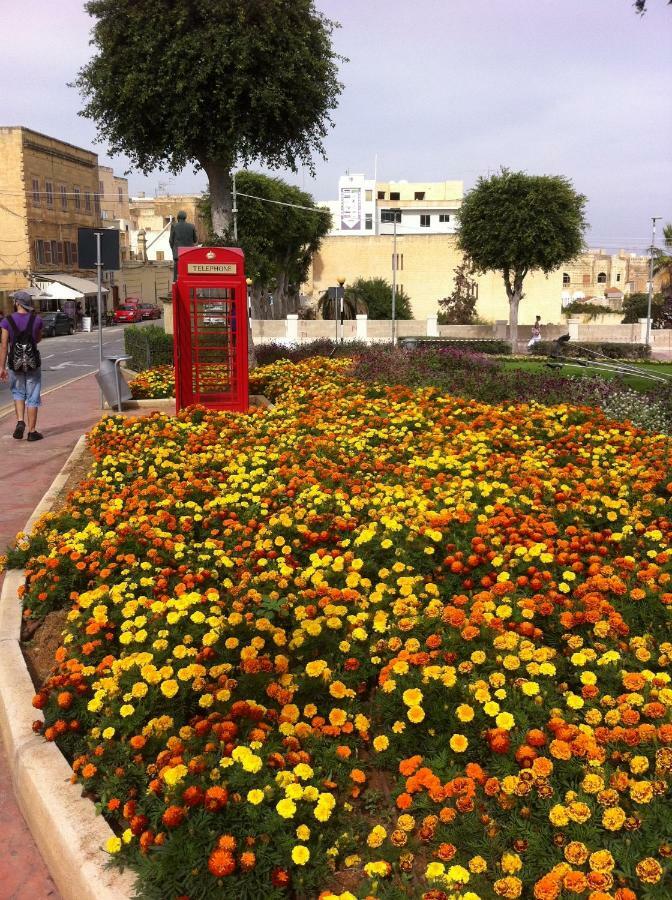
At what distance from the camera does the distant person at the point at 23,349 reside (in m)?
11.1

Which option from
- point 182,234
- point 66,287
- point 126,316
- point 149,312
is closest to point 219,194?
point 182,234

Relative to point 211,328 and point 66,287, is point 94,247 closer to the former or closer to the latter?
point 211,328

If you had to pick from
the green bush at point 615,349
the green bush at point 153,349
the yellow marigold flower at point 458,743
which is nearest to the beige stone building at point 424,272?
the green bush at point 615,349

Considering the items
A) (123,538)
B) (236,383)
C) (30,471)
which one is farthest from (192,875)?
(236,383)

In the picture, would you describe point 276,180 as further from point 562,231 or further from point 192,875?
point 192,875

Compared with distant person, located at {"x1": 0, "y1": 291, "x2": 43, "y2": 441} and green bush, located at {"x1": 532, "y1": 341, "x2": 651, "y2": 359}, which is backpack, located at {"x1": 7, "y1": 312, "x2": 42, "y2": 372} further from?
green bush, located at {"x1": 532, "y1": 341, "x2": 651, "y2": 359}

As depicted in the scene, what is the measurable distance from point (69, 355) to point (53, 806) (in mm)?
29960

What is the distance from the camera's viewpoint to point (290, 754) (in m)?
3.14

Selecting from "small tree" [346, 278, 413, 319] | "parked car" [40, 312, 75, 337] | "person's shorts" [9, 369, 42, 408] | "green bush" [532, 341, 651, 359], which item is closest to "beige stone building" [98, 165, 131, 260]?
"parked car" [40, 312, 75, 337]

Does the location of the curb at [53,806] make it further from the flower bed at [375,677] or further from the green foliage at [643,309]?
the green foliage at [643,309]

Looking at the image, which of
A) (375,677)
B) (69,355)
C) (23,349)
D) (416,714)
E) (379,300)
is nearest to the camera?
(416,714)

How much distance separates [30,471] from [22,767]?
6670 mm

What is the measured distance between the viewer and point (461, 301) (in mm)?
50531

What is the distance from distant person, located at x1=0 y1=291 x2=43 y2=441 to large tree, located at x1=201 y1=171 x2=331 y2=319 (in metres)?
29.3
